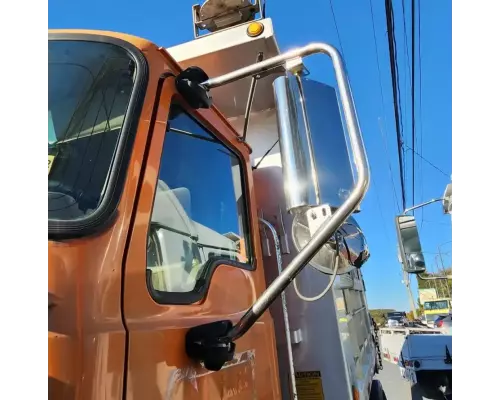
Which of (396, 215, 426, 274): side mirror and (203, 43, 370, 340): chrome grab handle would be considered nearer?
(203, 43, 370, 340): chrome grab handle

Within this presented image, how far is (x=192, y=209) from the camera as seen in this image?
1668mm

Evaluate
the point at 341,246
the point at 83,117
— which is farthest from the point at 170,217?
the point at 341,246

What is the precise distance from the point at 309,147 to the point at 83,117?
2.34 feet

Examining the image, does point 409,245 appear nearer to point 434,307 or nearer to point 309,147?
point 309,147

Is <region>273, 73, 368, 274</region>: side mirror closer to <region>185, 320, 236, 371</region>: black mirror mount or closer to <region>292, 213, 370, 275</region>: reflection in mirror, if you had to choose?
<region>292, 213, 370, 275</region>: reflection in mirror

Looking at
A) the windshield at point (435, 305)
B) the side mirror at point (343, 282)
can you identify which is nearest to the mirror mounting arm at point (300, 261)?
the side mirror at point (343, 282)

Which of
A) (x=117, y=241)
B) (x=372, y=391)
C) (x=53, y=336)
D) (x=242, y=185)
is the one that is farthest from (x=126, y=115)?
(x=372, y=391)

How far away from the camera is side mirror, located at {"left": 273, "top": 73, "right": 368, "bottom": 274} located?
53.1 inches

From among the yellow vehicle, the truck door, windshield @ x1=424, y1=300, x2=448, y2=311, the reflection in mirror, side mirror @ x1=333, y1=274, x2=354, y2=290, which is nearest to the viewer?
the truck door

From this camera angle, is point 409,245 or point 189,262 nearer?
point 189,262

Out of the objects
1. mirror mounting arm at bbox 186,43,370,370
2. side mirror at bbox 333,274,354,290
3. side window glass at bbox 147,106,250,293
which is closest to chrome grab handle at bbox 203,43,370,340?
mirror mounting arm at bbox 186,43,370,370

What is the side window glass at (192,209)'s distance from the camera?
4.52ft
